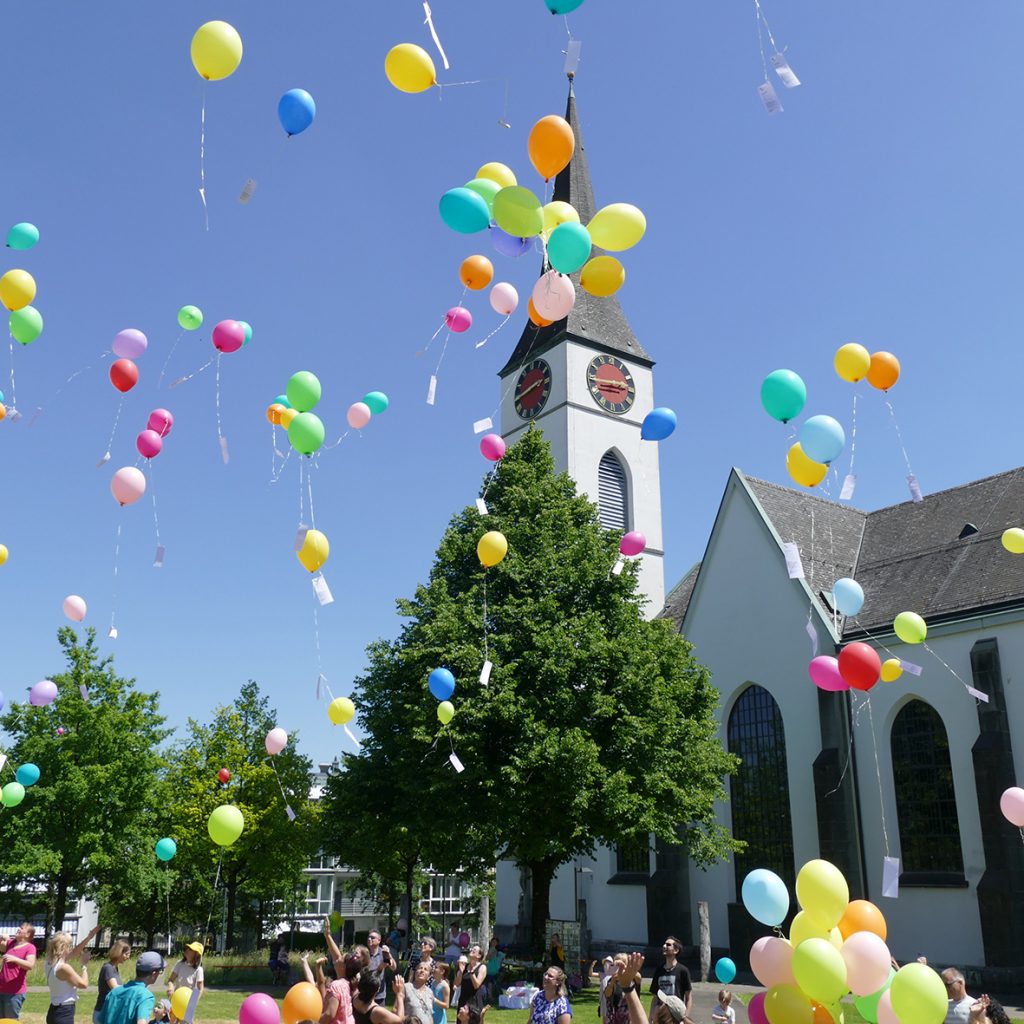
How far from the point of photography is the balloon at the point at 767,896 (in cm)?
749

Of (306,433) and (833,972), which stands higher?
(306,433)

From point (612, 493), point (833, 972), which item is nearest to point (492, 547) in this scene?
point (833, 972)

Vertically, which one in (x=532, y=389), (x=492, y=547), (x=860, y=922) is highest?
(x=532, y=389)

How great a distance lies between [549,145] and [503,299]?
2813 millimetres

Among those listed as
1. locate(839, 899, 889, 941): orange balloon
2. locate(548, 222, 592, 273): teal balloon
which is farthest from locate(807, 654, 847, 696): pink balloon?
locate(548, 222, 592, 273): teal balloon

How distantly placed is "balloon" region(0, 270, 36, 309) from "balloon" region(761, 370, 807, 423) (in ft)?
27.0

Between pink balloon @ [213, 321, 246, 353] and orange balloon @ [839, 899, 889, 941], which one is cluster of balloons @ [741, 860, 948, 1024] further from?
pink balloon @ [213, 321, 246, 353]

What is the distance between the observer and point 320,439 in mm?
11305

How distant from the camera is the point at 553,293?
31.0 ft

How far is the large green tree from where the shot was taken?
2058cm

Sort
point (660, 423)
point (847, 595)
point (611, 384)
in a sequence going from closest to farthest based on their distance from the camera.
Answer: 1. point (847, 595)
2. point (660, 423)
3. point (611, 384)

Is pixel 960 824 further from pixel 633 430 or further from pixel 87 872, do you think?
pixel 87 872

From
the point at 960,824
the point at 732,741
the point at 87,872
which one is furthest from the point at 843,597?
the point at 87,872

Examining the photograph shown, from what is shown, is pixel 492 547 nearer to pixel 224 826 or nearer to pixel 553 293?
pixel 553 293
